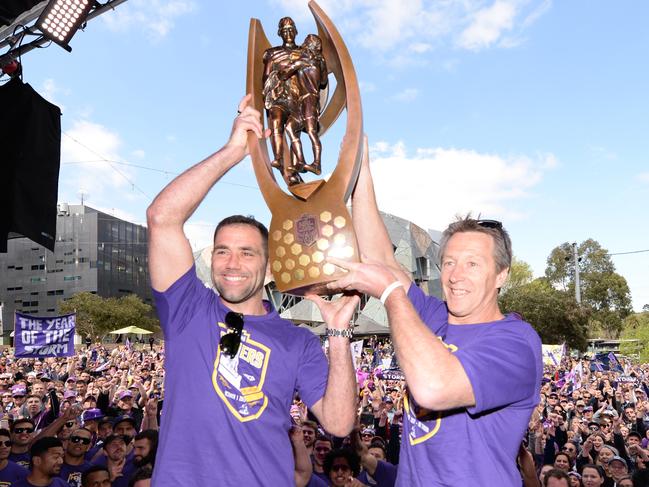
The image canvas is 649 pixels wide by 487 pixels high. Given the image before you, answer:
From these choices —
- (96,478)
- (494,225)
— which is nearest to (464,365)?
(494,225)

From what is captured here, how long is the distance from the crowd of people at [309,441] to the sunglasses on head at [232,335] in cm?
41

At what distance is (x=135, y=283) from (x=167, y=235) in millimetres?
86417

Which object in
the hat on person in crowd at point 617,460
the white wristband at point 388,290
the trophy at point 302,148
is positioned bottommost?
the hat on person in crowd at point 617,460

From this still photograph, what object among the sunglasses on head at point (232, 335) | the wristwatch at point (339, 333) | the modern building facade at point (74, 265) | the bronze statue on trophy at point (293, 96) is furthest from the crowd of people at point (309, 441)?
the modern building facade at point (74, 265)

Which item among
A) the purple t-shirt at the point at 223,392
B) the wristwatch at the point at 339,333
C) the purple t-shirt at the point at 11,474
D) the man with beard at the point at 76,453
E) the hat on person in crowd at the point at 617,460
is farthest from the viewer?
the hat on person in crowd at the point at 617,460

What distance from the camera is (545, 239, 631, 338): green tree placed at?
57.5 m

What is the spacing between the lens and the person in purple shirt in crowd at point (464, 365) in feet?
6.29

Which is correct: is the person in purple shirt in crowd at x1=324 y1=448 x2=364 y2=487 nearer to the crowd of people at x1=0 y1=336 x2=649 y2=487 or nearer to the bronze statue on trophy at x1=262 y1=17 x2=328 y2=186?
the crowd of people at x1=0 y1=336 x2=649 y2=487

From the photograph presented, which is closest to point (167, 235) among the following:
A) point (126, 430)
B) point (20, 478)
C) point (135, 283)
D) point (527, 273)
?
point (20, 478)

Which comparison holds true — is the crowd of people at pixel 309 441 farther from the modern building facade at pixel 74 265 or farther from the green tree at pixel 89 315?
the modern building facade at pixel 74 265

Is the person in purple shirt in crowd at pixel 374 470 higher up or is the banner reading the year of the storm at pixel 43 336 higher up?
the banner reading the year of the storm at pixel 43 336

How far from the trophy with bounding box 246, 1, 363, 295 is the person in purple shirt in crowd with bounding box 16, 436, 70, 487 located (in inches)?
159

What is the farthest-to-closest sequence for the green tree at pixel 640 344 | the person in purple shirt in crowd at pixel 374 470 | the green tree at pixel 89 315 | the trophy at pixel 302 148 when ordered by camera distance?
the green tree at pixel 89 315 < the green tree at pixel 640 344 < the person in purple shirt in crowd at pixel 374 470 < the trophy at pixel 302 148

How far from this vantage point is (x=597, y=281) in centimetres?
5753
